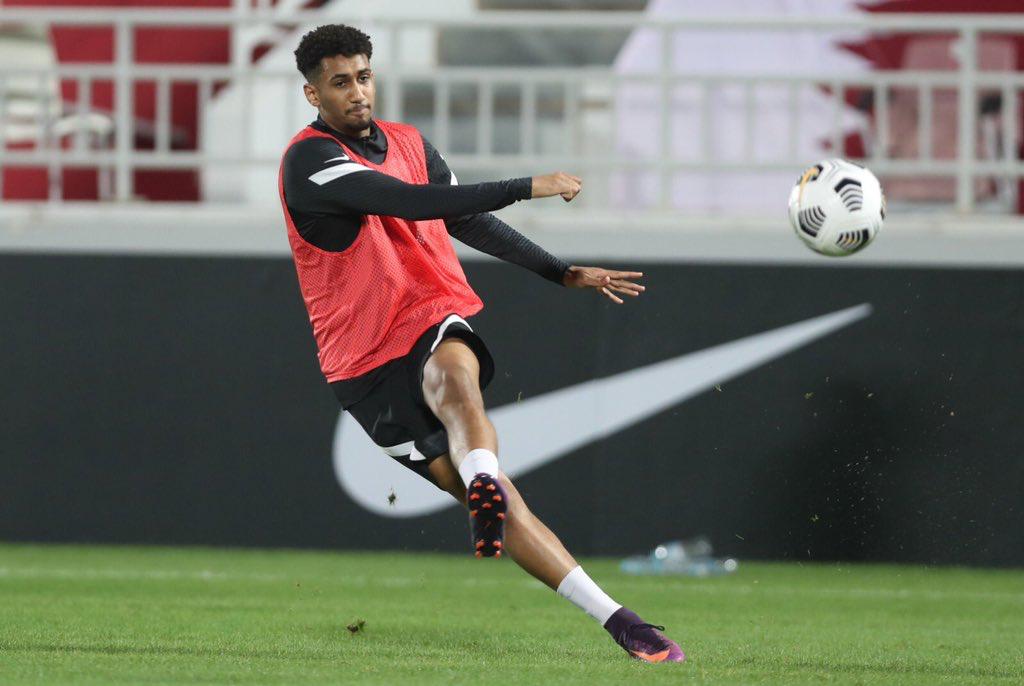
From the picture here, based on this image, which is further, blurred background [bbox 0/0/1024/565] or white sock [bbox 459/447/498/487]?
blurred background [bbox 0/0/1024/565]

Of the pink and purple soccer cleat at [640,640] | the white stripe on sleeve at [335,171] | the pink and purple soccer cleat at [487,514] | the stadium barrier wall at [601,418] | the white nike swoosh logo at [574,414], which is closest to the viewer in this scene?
the pink and purple soccer cleat at [487,514]

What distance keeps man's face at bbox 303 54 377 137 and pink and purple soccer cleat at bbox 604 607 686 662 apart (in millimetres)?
1873

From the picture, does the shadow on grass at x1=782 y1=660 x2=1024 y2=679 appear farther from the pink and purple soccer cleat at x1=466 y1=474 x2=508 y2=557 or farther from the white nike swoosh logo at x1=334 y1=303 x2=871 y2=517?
the white nike swoosh logo at x1=334 y1=303 x2=871 y2=517

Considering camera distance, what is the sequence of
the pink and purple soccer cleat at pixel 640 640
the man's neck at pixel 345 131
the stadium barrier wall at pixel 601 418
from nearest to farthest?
the pink and purple soccer cleat at pixel 640 640 → the man's neck at pixel 345 131 → the stadium barrier wall at pixel 601 418

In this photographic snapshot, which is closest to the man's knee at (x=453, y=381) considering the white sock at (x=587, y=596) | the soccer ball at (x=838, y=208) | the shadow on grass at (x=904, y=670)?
the white sock at (x=587, y=596)

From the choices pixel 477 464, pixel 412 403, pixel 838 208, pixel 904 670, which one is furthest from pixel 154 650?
pixel 838 208

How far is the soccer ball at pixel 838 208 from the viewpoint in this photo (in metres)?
6.94

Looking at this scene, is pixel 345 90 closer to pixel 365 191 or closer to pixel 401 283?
pixel 365 191

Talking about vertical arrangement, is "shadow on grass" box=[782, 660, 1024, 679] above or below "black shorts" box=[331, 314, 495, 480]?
below

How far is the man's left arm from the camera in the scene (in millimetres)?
6082

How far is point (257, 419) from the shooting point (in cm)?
1036

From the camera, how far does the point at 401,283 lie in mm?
6004

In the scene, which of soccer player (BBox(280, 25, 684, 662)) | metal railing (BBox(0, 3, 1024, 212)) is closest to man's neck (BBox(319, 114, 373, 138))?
soccer player (BBox(280, 25, 684, 662))

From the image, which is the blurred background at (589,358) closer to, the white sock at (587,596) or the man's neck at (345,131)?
the man's neck at (345,131)
